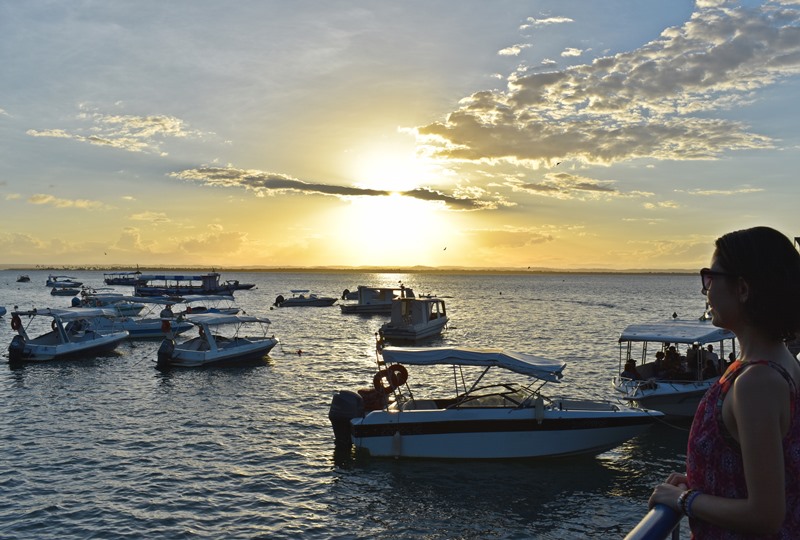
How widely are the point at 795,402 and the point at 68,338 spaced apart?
1946 inches

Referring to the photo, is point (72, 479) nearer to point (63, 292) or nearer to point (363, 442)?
point (363, 442)

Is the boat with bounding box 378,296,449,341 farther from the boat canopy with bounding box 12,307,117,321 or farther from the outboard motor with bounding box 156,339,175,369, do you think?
the boat canopy with bounding box 12,307,117,321

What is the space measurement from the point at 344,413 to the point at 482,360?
5.31 meters

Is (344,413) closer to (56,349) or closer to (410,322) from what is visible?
(56,349)

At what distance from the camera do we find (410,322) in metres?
59.5

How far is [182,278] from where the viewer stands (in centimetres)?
10969

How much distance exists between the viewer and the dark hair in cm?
263

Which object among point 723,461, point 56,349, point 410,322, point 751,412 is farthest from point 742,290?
point 410,322

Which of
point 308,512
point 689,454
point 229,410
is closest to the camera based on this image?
point 689,454

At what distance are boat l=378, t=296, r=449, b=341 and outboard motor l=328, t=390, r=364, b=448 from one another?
34360mm

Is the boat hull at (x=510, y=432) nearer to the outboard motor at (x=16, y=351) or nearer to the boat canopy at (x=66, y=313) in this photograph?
the boat canopy at (x=66, y=313)

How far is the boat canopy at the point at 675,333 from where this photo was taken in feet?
81.6

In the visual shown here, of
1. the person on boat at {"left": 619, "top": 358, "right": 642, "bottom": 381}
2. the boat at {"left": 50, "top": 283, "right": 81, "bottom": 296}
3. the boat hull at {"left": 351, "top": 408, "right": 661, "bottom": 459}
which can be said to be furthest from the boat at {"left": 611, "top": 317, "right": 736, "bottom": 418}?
the boat at {"left": 50, "top": 283, "right": 81, "bottom": 296}

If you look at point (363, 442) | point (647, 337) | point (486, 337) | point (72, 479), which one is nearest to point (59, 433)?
point (72, 479)
